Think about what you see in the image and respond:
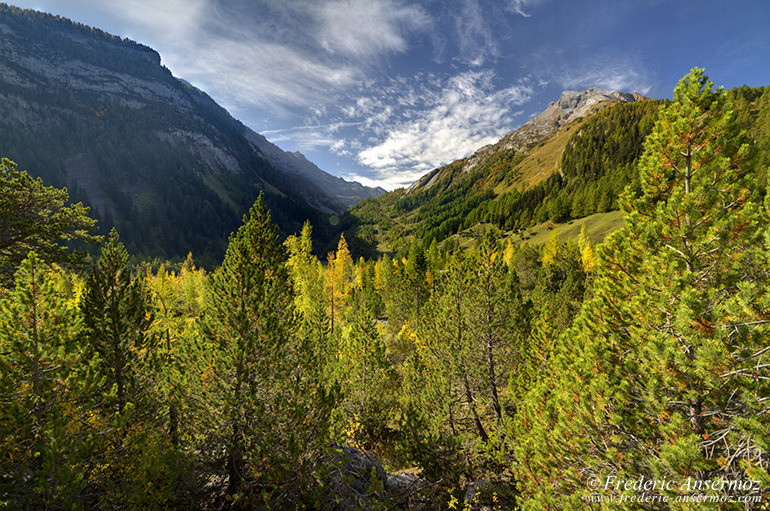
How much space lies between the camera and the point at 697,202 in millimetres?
6898

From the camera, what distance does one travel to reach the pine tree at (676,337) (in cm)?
518

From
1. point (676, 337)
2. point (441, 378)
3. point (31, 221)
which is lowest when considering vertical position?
point (441, 378)

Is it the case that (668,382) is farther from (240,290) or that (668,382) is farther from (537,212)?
(537,212)

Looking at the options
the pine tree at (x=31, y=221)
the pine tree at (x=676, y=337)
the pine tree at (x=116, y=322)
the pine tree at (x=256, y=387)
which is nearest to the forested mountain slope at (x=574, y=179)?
the pine tree at (x=676, y=337)

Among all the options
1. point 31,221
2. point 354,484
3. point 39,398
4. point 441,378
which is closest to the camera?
point 39,398

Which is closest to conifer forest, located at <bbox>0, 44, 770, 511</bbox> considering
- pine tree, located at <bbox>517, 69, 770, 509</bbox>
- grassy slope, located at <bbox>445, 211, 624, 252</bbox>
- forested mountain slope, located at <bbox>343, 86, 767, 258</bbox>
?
pine tree, located at <bbox>517, 69, 770, 509</bbox>

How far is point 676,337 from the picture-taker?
6469 mm

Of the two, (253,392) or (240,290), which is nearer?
(253,392)

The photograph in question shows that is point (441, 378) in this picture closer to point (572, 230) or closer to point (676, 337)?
point (676, 337)

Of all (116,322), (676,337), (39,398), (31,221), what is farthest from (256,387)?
(31,221)

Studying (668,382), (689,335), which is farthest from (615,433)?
(689,335)

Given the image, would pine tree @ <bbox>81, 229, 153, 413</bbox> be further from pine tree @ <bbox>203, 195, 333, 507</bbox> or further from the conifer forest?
pine tree @ <bbox>203, 195, 333, 507</bbox>

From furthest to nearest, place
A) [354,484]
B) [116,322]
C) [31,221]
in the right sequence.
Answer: [116,322] < [31,221] < [354,484]

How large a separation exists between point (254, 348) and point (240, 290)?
250 centimetres
